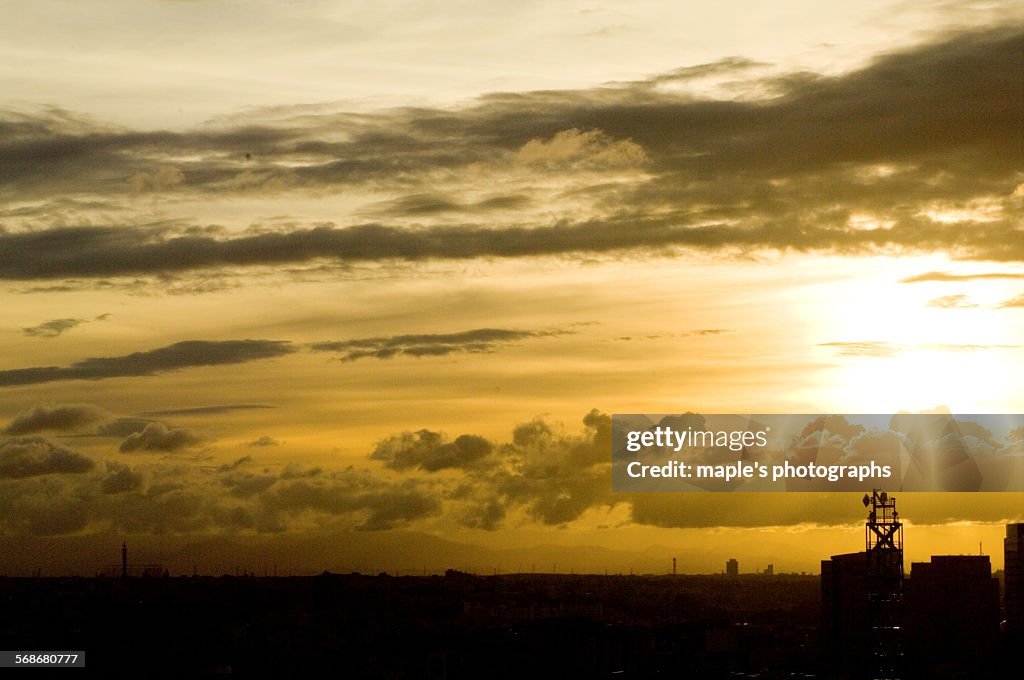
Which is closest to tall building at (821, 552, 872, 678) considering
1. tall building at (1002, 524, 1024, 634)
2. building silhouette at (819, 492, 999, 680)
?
building silhouette at (819, 492, 999, 680)

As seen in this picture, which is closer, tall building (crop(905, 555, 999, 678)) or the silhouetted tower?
the silhouetted tower

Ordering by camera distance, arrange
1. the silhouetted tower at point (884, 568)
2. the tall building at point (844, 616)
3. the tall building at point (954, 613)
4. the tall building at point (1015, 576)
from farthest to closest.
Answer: the tall building at point (1015, 576) → the tall building at point (954, 613) → the tall building at point (844, 616) → the silhouetted tower at point (884, 568)

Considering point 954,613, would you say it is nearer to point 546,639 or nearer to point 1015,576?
point 1015,576

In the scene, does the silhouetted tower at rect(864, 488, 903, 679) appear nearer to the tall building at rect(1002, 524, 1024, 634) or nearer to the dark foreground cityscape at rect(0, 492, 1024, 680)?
the dark foreground cityscape at rect(0, 492, 1024, 680)

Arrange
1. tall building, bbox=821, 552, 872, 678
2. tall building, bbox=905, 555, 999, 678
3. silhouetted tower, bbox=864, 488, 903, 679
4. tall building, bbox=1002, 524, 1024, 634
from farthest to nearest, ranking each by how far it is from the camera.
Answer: tall building, bbox=1002, 524, 1024, 634 → tall building, bbox=905, 555, 999, 678 → tall building, bbox=821, 552, 872, 678 → silhouetted tower, bbox=864, 488, 903, 679

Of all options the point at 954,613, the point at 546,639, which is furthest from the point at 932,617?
the point at 546,639

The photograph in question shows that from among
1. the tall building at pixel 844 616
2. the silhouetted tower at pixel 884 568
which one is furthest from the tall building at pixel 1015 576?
the silhouetted tower at pixel 884 568

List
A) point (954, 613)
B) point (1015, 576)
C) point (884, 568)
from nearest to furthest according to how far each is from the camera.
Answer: point (884, 568) → point (954, 613) → point (1015, 576)

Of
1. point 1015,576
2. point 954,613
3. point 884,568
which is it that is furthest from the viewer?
point 1015,576

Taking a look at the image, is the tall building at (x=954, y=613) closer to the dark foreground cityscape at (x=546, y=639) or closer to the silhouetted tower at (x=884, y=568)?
the dark foreground cityscape at (x=546, y=639)
